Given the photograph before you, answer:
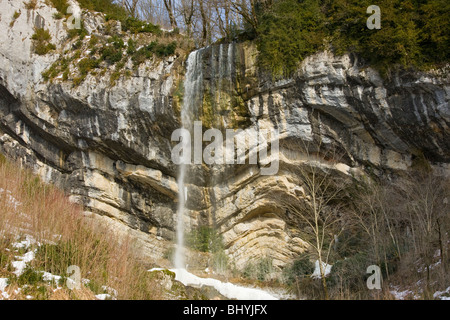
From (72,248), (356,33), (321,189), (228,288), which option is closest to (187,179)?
(228,288)

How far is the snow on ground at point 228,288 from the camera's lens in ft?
46.9

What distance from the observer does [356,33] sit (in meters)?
15.3

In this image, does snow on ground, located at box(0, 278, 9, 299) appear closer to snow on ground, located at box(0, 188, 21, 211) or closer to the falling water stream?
snow on ground, located at box(0, 188, 21, 211)

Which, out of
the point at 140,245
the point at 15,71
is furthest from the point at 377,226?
the point at 15,71

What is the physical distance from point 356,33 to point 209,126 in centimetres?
656

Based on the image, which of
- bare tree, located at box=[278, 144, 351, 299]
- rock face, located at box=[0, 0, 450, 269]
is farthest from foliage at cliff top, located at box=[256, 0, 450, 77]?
bare tree, located at box=[278, 144, 351, 299]

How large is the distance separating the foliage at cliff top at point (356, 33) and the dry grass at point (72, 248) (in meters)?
8.89

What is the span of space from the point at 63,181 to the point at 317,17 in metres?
13.1

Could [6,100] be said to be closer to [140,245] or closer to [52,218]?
[140,245]

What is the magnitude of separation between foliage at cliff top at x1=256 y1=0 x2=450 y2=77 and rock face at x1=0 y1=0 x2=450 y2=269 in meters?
0.50

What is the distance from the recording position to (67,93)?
1834 centimetres

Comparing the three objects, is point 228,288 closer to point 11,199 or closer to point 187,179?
point 187,179

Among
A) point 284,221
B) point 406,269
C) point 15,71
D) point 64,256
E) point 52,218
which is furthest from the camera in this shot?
point 15,71

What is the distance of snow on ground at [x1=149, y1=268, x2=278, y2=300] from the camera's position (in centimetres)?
1429
